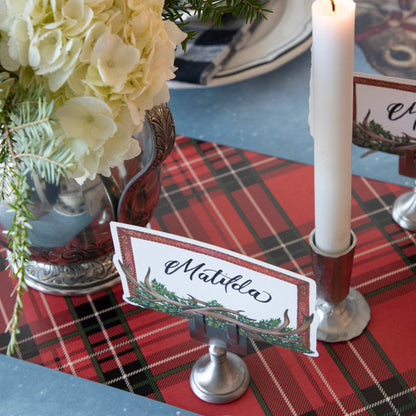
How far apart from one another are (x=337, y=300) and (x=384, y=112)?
190 mm

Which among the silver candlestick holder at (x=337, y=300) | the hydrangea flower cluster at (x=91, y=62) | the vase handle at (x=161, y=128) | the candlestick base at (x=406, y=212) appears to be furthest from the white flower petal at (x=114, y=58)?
the candlestick base at (x=406, y=212)

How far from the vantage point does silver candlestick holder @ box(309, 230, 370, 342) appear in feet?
2.02

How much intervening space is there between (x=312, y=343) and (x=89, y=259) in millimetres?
268

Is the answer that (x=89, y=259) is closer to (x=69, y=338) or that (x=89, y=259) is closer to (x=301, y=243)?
(x=69, y=338)

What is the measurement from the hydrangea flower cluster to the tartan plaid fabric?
0.84 feet

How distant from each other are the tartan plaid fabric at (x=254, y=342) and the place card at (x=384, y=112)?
0.39 feet

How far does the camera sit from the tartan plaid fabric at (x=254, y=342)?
2.11 feet

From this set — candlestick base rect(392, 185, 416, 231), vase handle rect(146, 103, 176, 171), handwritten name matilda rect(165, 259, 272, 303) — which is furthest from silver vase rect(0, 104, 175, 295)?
candlestick base rect(392, 185, 416, 231)

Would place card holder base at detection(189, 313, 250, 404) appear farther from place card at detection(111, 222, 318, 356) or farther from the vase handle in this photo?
the vase handle

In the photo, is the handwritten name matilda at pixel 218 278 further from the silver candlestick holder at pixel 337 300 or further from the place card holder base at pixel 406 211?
the place card holder base at pixel 406 211

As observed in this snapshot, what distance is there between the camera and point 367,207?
2.64 ft

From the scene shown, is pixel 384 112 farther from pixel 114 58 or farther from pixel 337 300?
pixel 114 58

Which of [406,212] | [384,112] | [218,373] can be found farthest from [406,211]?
[218,373]

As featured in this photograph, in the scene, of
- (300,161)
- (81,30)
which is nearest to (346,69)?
(81,30)
